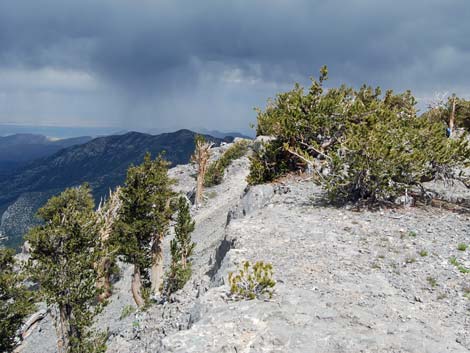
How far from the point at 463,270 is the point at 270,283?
7564mm

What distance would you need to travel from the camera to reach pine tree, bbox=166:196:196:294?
25.0 meters

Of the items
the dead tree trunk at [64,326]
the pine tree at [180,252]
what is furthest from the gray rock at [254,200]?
the dead tree trunk at [64,326]

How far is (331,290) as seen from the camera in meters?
11.2

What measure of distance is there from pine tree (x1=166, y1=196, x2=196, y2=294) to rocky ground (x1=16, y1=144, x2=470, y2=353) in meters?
5.10

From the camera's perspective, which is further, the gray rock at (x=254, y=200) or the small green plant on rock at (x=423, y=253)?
the gray rock at (x=254, y=200)

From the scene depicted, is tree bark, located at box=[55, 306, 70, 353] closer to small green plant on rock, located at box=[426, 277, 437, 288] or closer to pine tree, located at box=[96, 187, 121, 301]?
pine tree, located at box=[96, 187, 121, 301]

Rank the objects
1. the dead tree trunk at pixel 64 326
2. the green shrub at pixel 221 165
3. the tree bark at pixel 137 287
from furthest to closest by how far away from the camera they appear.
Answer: the green shrub at pixel 221 165, the tree bark at pixel 137 287, the dead tree trunk at pixel 64 326

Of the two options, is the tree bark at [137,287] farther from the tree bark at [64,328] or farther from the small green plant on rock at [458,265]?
the small green plant on rock at [458,265]

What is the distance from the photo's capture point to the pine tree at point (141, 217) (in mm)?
26000

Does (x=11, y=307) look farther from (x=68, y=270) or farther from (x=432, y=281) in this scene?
(x=432, y=281)

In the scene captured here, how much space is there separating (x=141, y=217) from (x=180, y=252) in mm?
4563

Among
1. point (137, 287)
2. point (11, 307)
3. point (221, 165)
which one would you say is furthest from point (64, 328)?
point (221, 165)

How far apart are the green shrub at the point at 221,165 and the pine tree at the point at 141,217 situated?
30.3 meters

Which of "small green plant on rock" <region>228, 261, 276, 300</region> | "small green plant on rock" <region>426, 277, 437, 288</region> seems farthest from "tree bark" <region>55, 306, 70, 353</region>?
"small green plant on rock" <region>426, 277, 437, 288</region>
